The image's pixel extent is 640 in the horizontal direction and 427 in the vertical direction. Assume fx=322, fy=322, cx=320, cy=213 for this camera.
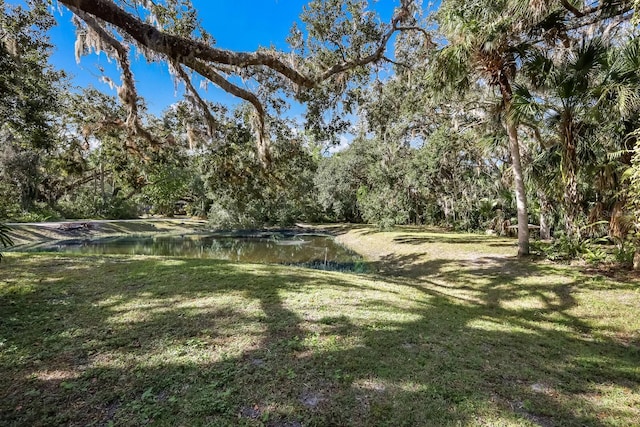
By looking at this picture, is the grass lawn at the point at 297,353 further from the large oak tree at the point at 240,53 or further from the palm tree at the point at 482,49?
the palm tree at the point at 482,49

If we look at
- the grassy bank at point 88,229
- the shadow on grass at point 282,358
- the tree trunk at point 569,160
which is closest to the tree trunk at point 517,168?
the tree trunk at point 569,160

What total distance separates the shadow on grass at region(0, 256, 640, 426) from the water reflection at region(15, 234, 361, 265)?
7.90 m

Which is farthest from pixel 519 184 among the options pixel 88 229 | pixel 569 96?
pixel 88 229

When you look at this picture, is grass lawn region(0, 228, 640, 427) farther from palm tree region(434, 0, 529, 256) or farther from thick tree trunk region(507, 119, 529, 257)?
palm tree region(434, 0, 529, 256)

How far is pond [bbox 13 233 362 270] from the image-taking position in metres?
13.8

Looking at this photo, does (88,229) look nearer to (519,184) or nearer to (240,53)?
(240,53)

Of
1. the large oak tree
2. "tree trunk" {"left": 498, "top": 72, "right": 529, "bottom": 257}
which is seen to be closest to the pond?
"tree trunk" {"left": 498, "top": 72, "right": 529, "bottom": 257}

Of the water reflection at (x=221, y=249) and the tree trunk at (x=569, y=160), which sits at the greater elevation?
the tree trunk at (x=569, y=160)

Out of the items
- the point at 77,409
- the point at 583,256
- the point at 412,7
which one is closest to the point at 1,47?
the point at 77,409

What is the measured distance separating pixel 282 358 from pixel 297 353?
0.54 ft

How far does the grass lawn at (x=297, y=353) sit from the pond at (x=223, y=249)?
7155 mm

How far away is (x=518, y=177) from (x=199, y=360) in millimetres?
9102

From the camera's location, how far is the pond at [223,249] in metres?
13.8

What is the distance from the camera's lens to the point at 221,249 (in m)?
16.9
